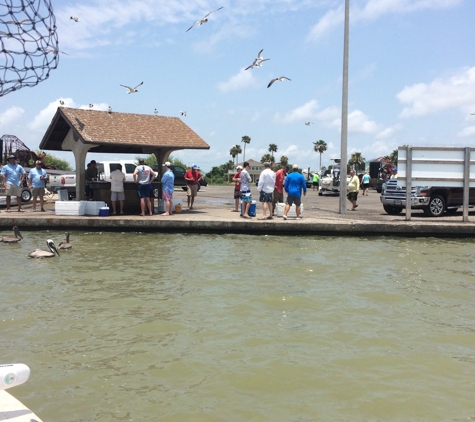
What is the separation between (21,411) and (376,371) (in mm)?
3341

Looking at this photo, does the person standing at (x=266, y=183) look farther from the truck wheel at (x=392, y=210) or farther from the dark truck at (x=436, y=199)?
the truck wheel at (x=392, y=210)

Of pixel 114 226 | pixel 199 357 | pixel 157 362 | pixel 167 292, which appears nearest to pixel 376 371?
pixel 199 357

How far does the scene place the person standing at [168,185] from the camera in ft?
53.5

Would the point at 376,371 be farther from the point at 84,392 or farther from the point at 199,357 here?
the point at 84,392

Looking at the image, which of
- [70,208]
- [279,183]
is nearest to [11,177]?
[70,208]

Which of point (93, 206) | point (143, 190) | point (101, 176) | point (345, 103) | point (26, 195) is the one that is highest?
point (345, 103)

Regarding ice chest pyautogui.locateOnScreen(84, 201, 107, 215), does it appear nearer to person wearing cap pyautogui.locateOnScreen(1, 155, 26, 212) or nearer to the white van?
person wearing cap pyautogui.locateOnScreen(1, 155, 26, 212)

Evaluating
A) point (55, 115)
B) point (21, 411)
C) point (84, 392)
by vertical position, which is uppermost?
point (55, 115)

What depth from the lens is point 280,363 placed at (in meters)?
5.62

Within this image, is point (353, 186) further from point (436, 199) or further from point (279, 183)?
point (279, 183)

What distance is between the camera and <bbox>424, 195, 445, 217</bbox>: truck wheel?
1794cm

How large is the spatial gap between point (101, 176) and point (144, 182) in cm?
752

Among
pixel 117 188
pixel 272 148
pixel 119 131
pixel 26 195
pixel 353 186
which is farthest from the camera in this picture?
pixel 272 148

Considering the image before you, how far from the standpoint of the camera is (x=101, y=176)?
23.2m
